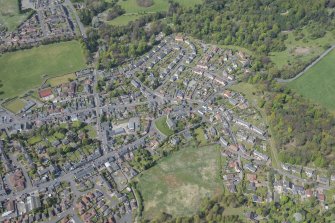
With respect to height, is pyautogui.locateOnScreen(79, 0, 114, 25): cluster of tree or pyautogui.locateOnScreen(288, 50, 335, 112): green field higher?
pyautogui.locateOnScreen(79, 0, 114, 25): cluster of tree

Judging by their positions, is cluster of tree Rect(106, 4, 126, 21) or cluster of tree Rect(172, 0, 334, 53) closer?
cluster of tree Rect(172, 0, 334, 53)

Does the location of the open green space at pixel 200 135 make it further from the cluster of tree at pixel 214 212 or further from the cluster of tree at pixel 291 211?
the cluster of tree at pixel 291 211

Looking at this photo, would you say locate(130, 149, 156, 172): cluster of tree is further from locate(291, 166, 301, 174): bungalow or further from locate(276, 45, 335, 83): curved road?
locate(276, 45, 335, 83): curved road

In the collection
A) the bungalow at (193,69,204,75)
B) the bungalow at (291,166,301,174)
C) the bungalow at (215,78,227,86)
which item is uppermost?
the bungalow at (193,69,204,75)

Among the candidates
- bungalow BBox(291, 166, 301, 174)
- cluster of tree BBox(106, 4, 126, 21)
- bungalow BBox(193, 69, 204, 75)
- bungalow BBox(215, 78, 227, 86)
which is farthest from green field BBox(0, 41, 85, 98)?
bungalow BBox(291, 166, 301, 174)

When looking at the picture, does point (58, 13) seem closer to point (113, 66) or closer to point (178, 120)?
point (113, 66)

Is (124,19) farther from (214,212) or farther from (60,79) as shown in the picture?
(214,212)

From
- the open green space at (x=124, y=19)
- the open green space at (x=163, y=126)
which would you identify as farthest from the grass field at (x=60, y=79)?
the open green space at (x=163, y=126)

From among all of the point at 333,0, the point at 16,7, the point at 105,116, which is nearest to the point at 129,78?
the point at 105,116
